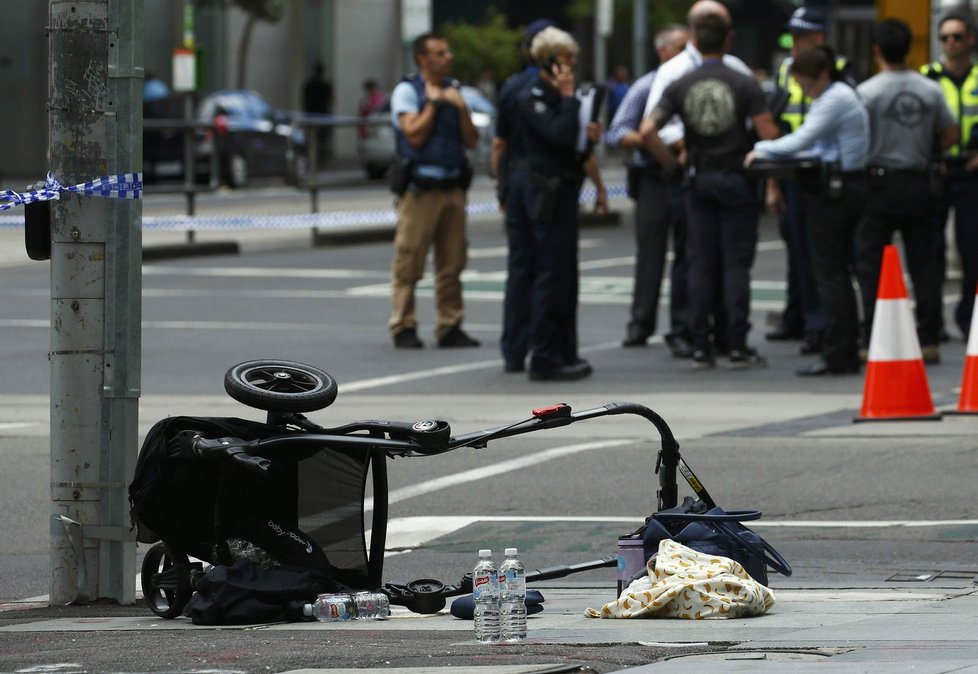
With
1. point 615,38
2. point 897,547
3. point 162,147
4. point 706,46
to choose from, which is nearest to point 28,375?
point 706,46

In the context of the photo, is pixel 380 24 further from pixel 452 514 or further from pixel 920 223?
pixel 452 514

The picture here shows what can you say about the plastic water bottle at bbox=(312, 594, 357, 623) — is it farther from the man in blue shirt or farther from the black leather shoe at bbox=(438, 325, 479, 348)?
the black leather shoe at bbox=(438, 325, 479, 348)

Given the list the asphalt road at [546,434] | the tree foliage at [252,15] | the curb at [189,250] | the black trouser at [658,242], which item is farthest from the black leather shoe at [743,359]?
the tree foliage at [252,15]

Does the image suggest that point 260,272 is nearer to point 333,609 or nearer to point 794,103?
point 794,103

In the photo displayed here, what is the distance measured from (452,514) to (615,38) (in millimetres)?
52561

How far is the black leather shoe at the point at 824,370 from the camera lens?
43.4 feet

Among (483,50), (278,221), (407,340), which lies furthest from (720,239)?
(483,50)

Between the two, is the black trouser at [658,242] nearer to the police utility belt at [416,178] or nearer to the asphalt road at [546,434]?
the asphalt road at [546,434]

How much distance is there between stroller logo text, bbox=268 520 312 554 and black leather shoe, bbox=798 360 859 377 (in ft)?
22.8

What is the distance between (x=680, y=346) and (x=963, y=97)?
2.49 m

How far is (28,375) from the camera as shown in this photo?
13.9 meters

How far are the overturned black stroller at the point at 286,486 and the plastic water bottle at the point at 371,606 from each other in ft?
0.29

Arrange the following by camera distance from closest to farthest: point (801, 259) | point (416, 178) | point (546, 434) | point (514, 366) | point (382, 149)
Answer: point (546, 434), point (514, 366), point (801, 259), point (416, 178), point (382, 149)

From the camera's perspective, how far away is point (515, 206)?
13305 mm
